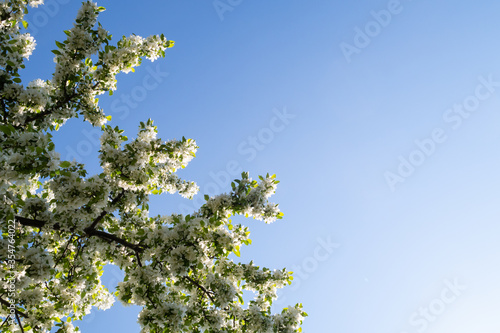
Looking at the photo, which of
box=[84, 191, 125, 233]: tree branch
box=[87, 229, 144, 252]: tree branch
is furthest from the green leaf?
box=[84, 191, 125, 233]: tree branch

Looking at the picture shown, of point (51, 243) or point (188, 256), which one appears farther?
point (51, 243)

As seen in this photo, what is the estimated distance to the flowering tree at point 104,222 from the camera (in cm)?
596

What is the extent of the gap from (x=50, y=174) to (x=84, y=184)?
1.89ft

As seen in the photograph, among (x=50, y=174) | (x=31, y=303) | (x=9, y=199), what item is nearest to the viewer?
(x=50, y=174)

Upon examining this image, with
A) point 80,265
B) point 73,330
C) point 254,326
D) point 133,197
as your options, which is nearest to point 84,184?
point 133,197

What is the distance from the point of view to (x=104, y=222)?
7.51 meters

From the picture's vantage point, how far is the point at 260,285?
25.4ft

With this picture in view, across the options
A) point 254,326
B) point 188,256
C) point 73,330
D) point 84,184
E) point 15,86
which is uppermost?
point 15,86

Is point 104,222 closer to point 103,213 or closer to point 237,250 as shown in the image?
point 103,213

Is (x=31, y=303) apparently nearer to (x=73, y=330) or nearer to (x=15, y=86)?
(x=73, y=330)
